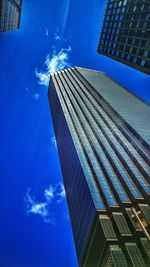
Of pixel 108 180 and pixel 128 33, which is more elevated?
pixel 128 33

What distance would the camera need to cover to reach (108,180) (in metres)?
79.7

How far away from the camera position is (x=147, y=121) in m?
128

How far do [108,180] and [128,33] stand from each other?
184ft

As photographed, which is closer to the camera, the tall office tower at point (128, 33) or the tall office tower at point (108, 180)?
the tall office tower at point (108, 180)

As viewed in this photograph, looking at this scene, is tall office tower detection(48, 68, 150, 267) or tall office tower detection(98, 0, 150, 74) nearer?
tall office tower detection(48, 68, 150, 267)

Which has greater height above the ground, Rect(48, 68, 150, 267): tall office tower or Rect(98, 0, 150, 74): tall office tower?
Rect(98, 0, 150, 74): tall office tower

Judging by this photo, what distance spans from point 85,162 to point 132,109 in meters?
62.9

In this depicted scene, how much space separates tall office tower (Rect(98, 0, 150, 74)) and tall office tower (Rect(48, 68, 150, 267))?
85.8ft

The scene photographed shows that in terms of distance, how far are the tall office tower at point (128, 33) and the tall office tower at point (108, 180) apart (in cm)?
2617

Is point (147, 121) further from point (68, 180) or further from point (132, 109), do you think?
point (68, 180)

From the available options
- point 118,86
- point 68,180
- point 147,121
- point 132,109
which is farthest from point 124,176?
point 118,86

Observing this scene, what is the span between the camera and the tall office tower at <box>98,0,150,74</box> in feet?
305

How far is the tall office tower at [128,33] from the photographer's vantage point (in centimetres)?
9288

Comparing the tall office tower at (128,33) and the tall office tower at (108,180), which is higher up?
the tall office tower at (128,33)
